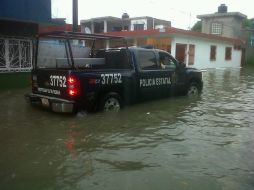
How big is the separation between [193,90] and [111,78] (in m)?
4.10

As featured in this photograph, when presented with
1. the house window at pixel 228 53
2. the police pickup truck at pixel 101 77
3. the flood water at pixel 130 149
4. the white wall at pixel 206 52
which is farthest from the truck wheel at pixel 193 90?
the house window at pixel 228 53

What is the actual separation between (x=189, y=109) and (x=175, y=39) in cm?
1517

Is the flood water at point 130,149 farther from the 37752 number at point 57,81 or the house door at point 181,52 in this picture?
the house door at point 181,52

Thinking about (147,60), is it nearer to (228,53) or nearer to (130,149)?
(130,149)

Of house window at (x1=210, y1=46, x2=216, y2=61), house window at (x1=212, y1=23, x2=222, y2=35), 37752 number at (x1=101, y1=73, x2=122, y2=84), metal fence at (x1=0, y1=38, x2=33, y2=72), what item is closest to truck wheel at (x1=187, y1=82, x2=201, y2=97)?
37752 number at (x1=101, y1=73, x2=122, y2=84)

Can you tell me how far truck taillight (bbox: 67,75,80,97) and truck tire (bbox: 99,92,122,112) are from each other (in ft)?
2.76

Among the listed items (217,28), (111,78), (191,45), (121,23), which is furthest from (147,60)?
(121,23)

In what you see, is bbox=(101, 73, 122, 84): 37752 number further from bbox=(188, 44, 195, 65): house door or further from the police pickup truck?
bbox=(188, 44, 195, 65): house door

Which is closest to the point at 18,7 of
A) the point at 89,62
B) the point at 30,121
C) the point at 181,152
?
the point at 89,62

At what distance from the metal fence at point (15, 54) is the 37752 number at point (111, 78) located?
25.4 feet

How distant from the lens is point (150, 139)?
6.28m

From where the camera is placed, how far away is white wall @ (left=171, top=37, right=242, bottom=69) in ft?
81.2

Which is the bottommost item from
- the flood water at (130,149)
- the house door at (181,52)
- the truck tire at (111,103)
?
the flood water at (130,149)

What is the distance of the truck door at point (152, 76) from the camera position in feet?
29.5
